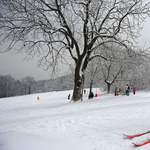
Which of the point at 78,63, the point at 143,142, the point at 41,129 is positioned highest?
the point at 78,63

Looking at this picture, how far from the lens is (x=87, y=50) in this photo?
14.6 meters

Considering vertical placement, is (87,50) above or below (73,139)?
above

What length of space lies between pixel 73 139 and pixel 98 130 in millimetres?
1128

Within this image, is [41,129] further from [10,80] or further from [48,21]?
[10,80]

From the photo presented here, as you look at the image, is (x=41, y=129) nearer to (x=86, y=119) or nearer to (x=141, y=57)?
(x=86, y=119)

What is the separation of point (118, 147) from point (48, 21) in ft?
41.6

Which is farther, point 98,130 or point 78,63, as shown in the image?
point 78,63

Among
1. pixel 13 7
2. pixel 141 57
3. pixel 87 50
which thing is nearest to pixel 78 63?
pixel 87 50

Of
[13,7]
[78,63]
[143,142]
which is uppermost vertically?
[13,7]

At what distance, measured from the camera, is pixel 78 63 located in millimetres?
14812

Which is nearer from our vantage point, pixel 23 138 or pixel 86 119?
pixel 23 138

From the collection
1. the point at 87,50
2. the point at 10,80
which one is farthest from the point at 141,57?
the point at 10,80

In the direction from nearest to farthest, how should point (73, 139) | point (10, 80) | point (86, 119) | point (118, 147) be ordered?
1. point (118, 147)
2. point (73, 139)
3. point (86, 119)
4. point (10, 80)

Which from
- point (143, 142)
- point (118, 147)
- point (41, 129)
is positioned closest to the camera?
point (143, 142)
